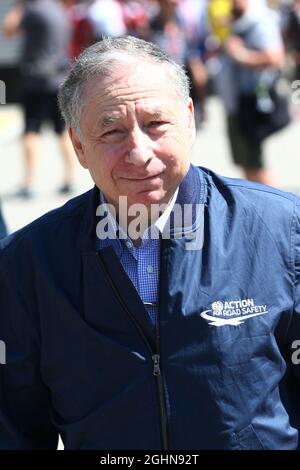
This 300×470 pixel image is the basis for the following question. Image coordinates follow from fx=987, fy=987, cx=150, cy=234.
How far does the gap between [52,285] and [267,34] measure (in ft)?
17.9

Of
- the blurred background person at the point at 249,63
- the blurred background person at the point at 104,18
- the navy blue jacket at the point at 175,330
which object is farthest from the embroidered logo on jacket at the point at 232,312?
the blurred background person at the point at 104,18

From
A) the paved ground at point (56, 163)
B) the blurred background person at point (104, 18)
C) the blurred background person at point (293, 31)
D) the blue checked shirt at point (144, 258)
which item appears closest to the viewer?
the blue checked shirt at point (144, 258)

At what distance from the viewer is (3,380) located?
2.62 metres

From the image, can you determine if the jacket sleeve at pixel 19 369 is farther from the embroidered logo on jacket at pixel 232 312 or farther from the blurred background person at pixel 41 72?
the blurred background person at pixel 41 72

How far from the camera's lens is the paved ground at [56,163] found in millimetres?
9344

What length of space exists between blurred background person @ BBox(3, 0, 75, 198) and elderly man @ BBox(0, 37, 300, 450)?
689cm

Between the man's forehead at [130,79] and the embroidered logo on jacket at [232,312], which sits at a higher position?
the man's forehead at [130,79]

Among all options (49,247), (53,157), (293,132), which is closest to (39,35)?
(53,157)

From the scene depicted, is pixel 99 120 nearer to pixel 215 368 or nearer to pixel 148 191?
pixel 148 191

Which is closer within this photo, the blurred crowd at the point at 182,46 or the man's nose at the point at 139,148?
the man's nose at the point at 139,148

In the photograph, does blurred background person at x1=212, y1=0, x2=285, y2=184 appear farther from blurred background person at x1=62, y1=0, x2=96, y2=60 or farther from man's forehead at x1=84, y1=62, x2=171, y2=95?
man's forehead at x1=84, y1=62, x2=171, y2=95

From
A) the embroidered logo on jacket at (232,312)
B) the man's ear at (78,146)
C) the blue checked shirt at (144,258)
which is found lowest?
the embroidered logo on jacket at (232,312)

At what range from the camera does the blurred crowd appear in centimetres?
751
